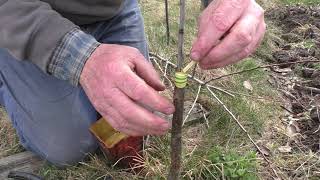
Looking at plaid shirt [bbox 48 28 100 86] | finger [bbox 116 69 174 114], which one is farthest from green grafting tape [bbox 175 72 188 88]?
plaid shirt [bbox 48 28 100 86]

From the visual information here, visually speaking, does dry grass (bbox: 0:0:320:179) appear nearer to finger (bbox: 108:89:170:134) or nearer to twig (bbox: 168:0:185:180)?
twig (bbox: 168:0:185:180)

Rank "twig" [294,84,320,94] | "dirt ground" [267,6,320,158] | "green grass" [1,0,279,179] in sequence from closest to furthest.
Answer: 1. "green grass" [1,0,279,179]
2. "dirt ground" [267,6,320,158]
3. "twig" [294,84,320,94]

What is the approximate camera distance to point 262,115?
2547 mm

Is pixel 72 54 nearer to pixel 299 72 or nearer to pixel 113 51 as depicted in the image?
pixel 113 51

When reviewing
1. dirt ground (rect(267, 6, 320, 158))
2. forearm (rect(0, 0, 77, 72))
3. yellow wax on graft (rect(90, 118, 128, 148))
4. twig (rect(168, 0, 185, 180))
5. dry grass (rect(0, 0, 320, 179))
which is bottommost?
dirt ground (rect(267, 6, 320, 158))

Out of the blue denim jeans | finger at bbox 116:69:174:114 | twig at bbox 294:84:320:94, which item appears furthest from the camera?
twig at bbox 294:84:320:94

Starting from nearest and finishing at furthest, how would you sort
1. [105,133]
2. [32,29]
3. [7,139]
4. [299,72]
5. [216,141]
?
[32,29]
[105,133]
[216,141]
[7,139]
[299,72]

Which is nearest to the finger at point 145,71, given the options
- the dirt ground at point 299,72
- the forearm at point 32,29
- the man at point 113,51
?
the man at point 113,51

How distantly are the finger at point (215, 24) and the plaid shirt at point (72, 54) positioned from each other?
318 millimetres

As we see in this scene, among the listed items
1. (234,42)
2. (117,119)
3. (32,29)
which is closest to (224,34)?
(234,42)

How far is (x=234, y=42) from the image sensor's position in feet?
4.95

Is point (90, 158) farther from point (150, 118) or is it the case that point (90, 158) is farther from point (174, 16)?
point (174, 16)

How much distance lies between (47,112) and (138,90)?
99cm

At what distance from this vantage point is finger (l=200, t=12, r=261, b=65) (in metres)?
1.51
